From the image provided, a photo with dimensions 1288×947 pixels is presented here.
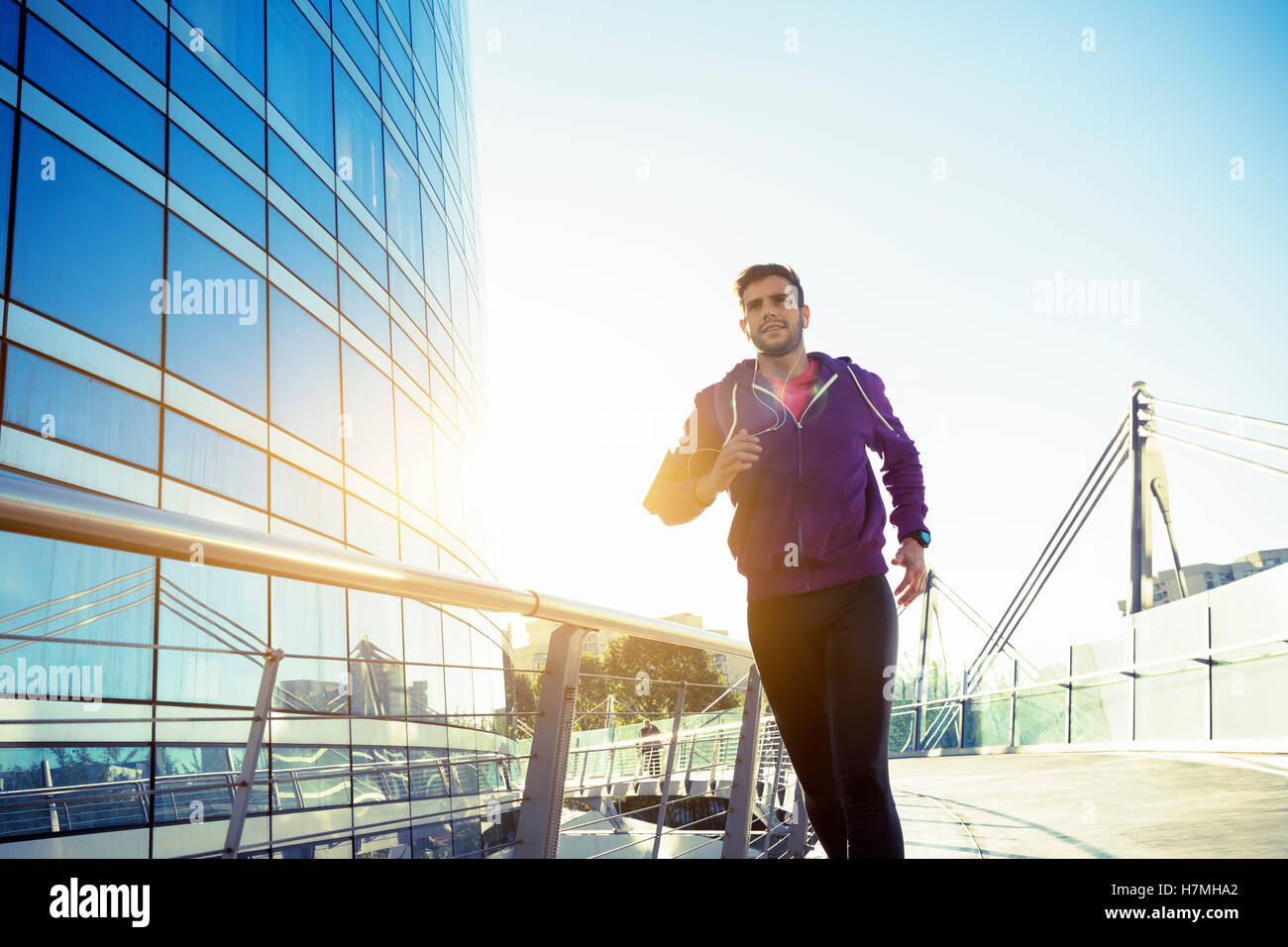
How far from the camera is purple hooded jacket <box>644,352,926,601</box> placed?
2561 millimetres

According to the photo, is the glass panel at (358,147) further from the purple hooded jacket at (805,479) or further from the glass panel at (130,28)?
the purple hooded jacket at (805,479)

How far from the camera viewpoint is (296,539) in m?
1.51

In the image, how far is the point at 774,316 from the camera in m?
2.81

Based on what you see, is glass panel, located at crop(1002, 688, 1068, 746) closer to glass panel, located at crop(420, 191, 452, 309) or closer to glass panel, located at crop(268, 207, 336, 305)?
glass panel, located at crop(268, 207, 336, 305)

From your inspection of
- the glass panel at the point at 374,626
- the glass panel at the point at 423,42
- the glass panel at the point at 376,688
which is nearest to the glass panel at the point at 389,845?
the glass panel at the point at 376,688

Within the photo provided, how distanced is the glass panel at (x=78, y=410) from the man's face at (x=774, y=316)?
28.6 ft

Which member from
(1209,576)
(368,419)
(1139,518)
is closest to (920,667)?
(1139,518)

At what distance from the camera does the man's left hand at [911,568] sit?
2717 mm

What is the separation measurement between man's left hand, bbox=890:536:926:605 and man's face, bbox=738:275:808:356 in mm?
723

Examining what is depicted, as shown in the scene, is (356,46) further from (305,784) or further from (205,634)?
(305,784)

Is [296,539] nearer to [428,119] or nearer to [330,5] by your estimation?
[330,5]

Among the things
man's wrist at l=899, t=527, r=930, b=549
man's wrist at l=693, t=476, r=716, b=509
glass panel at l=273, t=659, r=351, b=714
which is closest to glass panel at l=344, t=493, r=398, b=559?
glass panel at l=273, t=659, r=351, b=714
